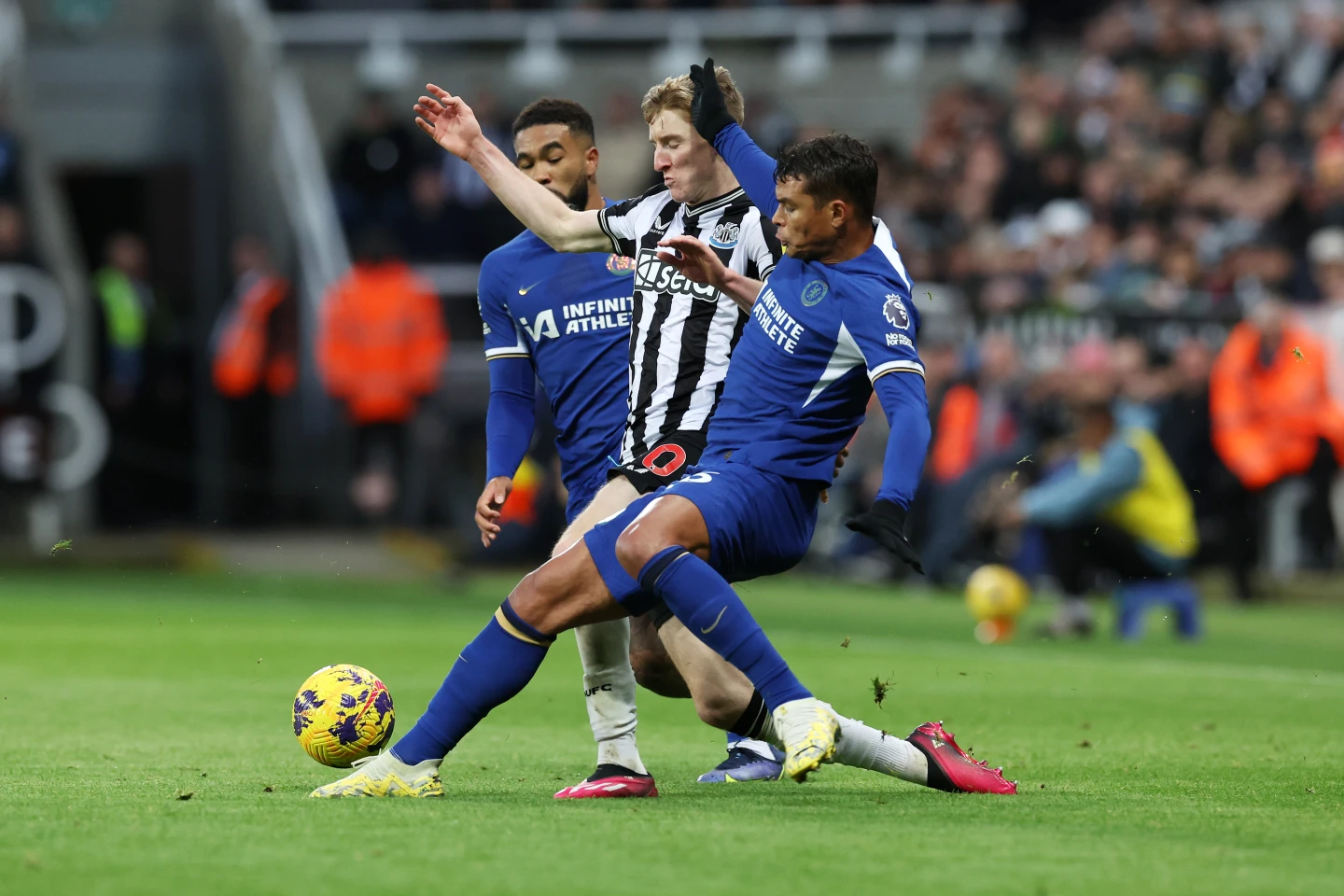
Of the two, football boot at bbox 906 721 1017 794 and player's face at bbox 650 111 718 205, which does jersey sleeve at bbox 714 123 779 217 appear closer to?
player's face at bbox 650 111 718 205

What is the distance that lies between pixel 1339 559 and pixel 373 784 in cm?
1239

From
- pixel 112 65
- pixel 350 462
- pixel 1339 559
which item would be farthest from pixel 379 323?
pixel 1339 559

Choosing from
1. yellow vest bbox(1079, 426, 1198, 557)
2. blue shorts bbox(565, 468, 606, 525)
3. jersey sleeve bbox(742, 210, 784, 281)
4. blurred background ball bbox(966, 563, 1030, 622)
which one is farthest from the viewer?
yellow vest bbox(1079, 426, 1198, 557)

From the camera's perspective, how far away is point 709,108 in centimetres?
677

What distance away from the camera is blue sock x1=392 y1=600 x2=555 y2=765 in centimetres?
615

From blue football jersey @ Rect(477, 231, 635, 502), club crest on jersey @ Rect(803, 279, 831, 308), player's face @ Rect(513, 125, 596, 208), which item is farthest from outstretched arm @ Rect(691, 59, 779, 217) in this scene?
player's face @ Rect(513, 125, 596, 208)

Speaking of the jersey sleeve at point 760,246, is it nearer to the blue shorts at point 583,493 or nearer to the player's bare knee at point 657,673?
the blue shorts at point 583,493

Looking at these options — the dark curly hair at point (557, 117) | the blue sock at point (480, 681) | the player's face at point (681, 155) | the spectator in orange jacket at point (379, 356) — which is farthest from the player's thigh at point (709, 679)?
the spectator in orange jacket at point (379, 356)

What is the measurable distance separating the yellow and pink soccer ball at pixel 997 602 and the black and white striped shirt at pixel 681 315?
658 centimetres

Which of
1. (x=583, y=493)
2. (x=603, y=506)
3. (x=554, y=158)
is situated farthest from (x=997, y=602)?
(x=603, y=506)

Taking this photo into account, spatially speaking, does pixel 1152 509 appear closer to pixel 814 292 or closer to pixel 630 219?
pixel 630 219

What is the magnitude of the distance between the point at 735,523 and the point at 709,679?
541 millimetres

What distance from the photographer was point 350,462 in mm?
19938

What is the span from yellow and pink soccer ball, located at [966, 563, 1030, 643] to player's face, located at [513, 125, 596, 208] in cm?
627
